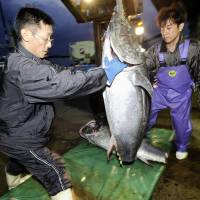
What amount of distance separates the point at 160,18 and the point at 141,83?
1875mm

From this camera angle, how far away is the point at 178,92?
4109 mm

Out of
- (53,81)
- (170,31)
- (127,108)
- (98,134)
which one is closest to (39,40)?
(53,81)

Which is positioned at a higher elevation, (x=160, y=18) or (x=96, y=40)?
(x=160, y=18)

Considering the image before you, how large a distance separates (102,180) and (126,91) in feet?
5.70

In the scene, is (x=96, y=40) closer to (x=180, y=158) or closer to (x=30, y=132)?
(x=180, y=158)

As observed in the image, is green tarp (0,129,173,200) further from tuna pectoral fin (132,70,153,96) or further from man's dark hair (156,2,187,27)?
man's dark hair (156,2,187,27)

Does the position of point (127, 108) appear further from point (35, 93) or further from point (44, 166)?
point (44, 166)

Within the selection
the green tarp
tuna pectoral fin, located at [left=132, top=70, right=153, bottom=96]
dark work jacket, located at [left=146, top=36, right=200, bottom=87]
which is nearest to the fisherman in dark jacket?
tuna pectoral fin, located at [left=132, top=70, right=153, bottom=96]

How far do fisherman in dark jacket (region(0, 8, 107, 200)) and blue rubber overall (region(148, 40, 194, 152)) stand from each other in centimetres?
195

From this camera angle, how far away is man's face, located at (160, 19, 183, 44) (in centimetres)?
395

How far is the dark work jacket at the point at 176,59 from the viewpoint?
13.0ft

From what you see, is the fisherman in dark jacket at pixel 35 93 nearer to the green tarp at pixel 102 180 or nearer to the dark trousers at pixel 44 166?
the dark trousers at pixel 44 166

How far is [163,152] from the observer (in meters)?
4.09

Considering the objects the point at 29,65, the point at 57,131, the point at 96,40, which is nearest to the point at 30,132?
the point at 29,65
